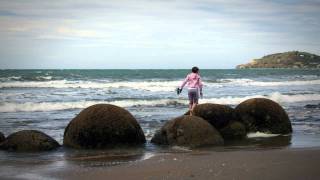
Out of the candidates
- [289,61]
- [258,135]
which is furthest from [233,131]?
[289,61]

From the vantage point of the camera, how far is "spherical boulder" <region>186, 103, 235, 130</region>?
13531mm

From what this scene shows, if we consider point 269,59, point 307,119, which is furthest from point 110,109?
point 269,59

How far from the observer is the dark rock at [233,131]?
13586mm

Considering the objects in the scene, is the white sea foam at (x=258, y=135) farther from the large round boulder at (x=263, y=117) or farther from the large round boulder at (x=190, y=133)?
the large round boulder at (x=190, y=133)

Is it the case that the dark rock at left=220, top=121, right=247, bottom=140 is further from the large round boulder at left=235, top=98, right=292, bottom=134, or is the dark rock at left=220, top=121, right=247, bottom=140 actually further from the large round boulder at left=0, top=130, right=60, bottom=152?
the large round boulder at left=0, top=130, right=60, bottom=152

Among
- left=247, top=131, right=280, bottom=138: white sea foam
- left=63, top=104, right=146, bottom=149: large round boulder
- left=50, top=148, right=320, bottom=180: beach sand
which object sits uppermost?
left=63, top=104, right=146, bottom=149: large round boulder

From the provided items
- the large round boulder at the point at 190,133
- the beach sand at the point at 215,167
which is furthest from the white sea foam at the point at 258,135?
the beach sand at the point at 215,167

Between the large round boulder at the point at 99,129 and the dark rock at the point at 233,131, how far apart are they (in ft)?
9.45

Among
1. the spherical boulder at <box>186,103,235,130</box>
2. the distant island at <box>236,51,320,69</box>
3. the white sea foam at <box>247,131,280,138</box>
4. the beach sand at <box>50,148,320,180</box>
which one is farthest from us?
the distant island at <box>236,51,320,69</box>

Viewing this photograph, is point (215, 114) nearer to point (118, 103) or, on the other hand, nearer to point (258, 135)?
point (258, 135)

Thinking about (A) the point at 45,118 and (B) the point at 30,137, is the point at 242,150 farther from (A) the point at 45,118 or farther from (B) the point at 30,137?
(A) the point at 45,118

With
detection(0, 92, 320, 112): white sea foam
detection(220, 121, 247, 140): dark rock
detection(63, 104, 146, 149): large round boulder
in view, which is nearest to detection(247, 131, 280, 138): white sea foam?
detection(220, 121, 247, 140): dark rock

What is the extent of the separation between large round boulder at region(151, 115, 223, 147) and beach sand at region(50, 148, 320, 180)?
4.67 feet

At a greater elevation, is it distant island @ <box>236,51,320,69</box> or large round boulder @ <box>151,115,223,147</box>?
distant island @ <box>236,51,320,69</box>
